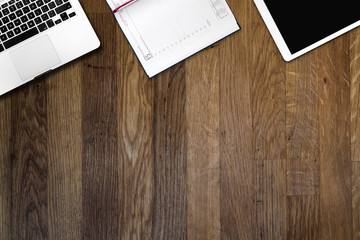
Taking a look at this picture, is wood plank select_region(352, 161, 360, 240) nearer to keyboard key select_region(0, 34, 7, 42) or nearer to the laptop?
the laptop

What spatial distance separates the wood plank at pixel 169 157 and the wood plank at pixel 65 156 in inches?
6.6

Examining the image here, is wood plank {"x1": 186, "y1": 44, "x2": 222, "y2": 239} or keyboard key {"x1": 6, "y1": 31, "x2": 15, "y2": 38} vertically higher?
keyboard key {"x1": 6, "y1": 31, "x2": 15, "y2": 38}

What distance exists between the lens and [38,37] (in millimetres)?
792

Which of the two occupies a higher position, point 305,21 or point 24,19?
point 24,19

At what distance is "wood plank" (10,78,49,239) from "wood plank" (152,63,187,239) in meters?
0.24

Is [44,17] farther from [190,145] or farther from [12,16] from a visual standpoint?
[190,145]

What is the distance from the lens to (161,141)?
84 centimetres

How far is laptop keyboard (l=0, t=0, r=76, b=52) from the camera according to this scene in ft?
2.57

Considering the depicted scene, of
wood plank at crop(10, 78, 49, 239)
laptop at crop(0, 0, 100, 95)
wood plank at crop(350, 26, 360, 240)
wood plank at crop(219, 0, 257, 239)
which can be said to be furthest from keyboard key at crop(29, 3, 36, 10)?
wood plank at crop(350, 26, 360, 240)

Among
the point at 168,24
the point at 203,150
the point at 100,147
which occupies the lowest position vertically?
the point at 203,150

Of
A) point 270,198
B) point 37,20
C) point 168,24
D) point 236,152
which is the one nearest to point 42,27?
point 37,20

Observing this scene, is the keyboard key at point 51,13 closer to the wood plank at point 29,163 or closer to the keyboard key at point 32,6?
the keyboard key at point 32,6

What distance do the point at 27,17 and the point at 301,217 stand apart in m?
0.73

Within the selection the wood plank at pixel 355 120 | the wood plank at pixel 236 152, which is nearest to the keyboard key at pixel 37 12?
the wood plank at pixel 236 152
